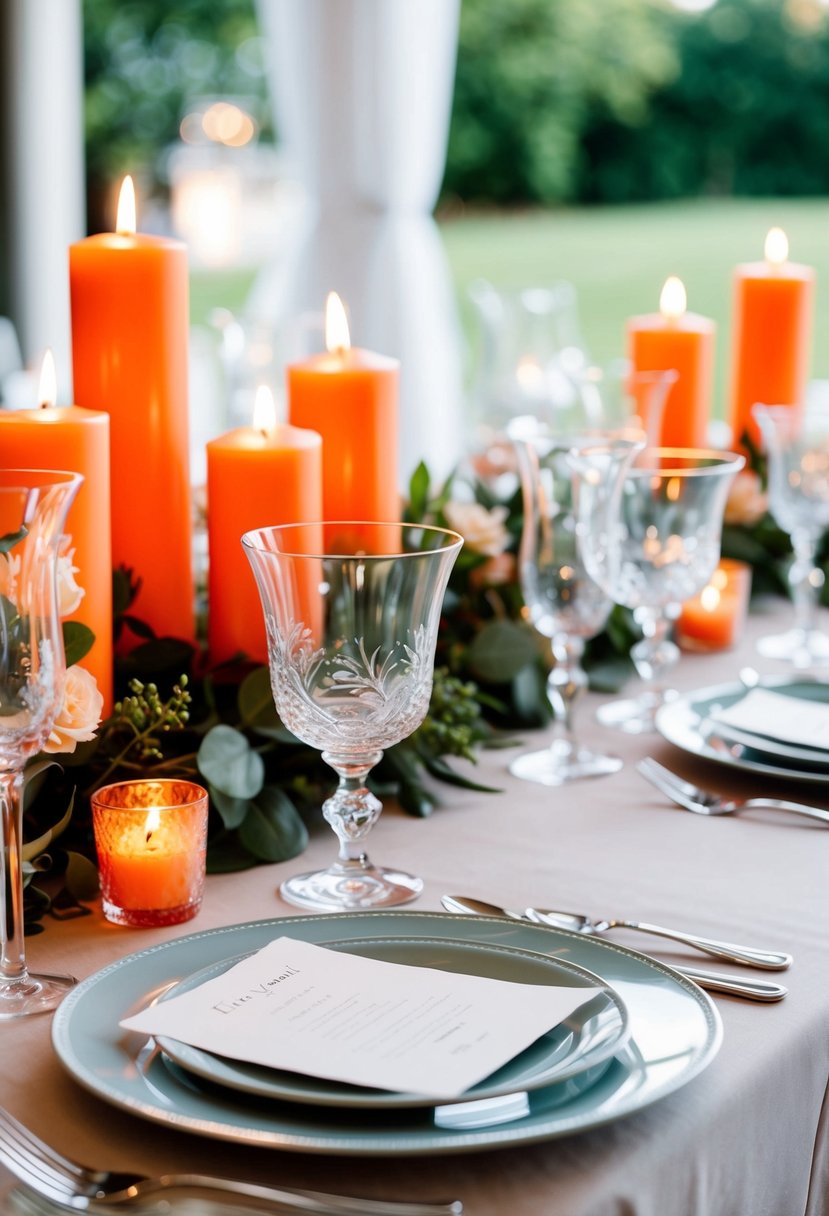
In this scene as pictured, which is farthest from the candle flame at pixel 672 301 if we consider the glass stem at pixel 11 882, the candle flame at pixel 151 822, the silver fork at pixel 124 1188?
the silver fork at pixel 124 1188

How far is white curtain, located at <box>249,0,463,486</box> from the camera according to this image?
2.88 metres

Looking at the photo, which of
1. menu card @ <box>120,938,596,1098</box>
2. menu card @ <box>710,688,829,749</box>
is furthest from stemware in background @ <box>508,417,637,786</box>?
menu card @ <box>120,938,596,1098</box>

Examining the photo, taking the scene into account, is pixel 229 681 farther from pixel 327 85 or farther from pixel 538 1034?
pixel 327 85

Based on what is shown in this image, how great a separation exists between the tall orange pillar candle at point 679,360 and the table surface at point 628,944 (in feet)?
2.08

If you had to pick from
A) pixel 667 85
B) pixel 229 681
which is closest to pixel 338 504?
pixel 229 681

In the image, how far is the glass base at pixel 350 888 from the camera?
91 cm

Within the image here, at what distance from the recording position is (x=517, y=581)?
143 centimetres

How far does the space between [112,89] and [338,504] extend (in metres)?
9.69

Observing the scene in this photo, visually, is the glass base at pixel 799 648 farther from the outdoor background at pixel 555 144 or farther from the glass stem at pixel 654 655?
the outdoor background at pixel 555 144

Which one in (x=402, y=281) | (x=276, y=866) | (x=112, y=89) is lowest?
(x=276, y=866)

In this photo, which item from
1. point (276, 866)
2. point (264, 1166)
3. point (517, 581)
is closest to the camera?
point (264, 1166)

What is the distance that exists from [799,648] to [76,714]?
37.2 inches

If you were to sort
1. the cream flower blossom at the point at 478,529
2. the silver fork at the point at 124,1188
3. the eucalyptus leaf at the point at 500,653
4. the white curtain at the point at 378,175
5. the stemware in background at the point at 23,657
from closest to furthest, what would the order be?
the silver fork at the point at 124,1188, the stemware in background at the point at 23,657, the eucalyptus leaf at the point at 500,653, the cream flower blossom at the point at 478,529, the white curtain at the point at 378,175

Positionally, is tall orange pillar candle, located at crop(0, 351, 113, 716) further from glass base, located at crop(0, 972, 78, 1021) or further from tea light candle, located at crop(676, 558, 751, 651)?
tea light candle, located at crop(676, 558, 751, 651)
